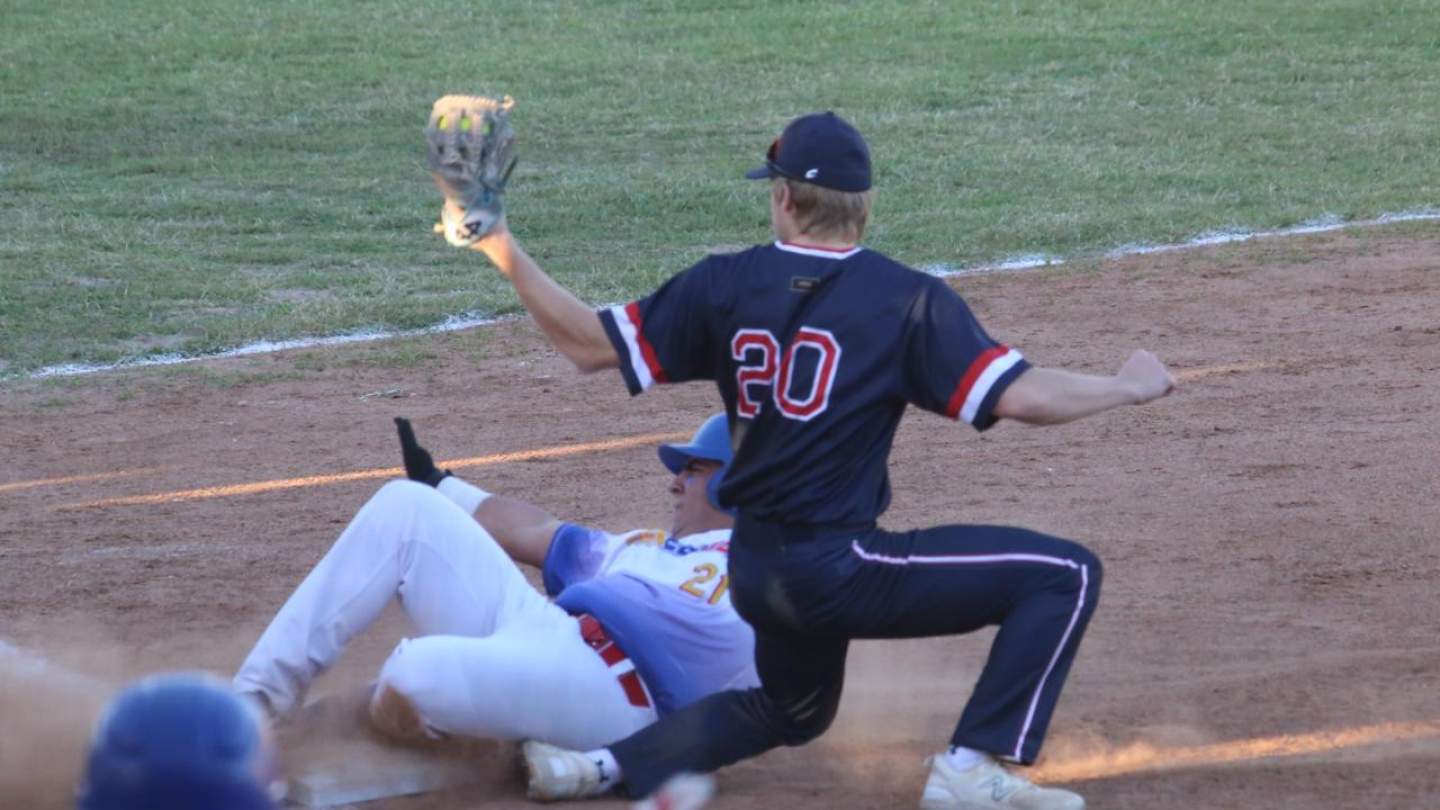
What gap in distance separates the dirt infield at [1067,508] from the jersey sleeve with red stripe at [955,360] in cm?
110

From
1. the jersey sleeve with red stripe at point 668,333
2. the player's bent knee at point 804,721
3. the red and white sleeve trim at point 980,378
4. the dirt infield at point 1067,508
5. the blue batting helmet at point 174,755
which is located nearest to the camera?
the blue batting helmet at point 174,755

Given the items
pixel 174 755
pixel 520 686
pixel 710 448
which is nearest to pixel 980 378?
pixel 710 448

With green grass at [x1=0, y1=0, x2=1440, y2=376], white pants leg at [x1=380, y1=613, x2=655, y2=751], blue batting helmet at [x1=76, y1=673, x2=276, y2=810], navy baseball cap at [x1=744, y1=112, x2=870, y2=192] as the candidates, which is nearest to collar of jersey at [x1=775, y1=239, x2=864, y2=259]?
navy baseball cap at [x1=744, y1=112, x2=870, y2=192]

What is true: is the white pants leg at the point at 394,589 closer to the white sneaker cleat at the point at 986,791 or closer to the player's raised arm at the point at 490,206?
the player's raised arm at the point at 490,206

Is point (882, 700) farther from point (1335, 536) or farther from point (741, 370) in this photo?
point (1335, 536)

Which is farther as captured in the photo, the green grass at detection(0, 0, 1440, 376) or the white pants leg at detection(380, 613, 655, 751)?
the green grass at detection(0, 0, 1440, 376)

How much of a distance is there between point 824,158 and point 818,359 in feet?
1.36

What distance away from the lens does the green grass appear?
11602 mm

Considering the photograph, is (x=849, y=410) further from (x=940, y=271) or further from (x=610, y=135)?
(x=610, y=135)

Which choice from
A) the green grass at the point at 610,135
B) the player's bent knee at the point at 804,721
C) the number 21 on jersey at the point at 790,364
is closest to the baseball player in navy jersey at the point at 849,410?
the number 21 on jersey at the point at 790,364

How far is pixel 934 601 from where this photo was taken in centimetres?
407

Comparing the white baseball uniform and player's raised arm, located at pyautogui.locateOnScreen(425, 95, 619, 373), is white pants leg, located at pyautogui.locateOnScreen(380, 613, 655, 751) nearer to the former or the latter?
the white baseball uniform

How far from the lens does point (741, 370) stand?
405 cm

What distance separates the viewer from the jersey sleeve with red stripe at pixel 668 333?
409 centimetres
